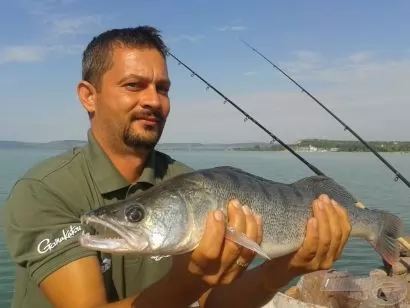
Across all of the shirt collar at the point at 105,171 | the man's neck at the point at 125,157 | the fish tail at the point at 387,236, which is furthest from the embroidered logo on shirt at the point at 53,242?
the fish tail at the point at 387,236

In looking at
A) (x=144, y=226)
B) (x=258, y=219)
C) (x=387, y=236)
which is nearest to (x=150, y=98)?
(x=144, y=226)

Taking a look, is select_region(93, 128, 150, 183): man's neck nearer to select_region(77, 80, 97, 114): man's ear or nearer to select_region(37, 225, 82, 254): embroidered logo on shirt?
select_region(77, 80, 97, 114): man's ear

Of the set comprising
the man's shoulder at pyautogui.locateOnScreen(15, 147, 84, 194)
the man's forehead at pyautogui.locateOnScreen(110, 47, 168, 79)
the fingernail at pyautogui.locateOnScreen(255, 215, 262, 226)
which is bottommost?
the fingernail at pyautogui.locateOnScreen(255, 215, 262, 226)

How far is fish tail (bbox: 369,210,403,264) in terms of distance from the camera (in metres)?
4.14

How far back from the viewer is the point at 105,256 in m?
3.48

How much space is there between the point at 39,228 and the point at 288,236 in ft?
5.36

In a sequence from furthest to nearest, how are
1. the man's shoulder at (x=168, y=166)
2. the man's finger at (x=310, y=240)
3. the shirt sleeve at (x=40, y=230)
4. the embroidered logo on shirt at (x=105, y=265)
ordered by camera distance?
the man's shoulder at (x=168, y=166)
the embroidered logo on shirt at (x=105, y=265)
the man's finger at (x=310, y=240)
the shirt sleeve at (x=40, y=230)

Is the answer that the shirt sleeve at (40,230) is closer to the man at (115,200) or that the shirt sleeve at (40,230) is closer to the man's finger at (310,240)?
the man at (115,200)

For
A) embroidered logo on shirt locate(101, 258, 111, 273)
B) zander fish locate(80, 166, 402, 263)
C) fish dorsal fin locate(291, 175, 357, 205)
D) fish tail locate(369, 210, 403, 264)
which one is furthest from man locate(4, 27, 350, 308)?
fish tail locate(369, 210, 403, 264)

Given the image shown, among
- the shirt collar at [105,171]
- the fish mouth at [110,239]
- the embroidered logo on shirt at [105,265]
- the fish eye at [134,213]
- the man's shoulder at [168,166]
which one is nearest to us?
the fish mouth at [110,239]

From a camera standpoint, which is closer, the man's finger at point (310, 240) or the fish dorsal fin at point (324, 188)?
the man's finger at point (310, 240)

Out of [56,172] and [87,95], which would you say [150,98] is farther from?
[56,172]

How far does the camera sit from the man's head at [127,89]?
12.1ft

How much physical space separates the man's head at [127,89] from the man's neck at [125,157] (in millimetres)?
34
